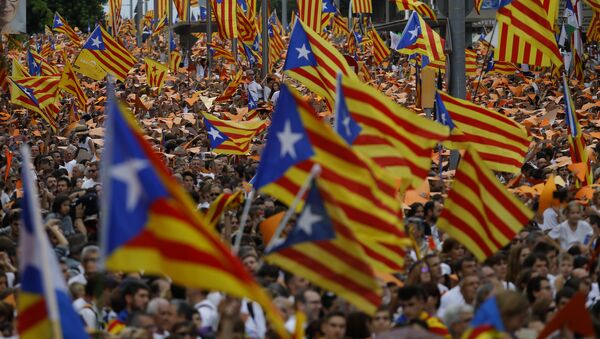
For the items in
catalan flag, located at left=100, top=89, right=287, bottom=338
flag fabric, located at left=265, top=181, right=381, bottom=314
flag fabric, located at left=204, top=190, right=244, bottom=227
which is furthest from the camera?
flag fabric, located at left=204, top=190, right=244, bottom=227

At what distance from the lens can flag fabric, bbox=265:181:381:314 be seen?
27.1 ft

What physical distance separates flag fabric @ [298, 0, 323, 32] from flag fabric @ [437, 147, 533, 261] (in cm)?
2209

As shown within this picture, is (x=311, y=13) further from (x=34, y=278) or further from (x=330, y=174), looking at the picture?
(x=34, y=278)

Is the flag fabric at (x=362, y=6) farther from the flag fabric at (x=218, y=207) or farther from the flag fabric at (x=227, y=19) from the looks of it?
the flag fabric at (x=218, y=207)

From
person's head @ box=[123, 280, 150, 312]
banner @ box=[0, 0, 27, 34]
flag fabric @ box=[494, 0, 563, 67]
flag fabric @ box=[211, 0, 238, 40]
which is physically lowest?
flag fabric @ box=[211, 0, 238, 40]

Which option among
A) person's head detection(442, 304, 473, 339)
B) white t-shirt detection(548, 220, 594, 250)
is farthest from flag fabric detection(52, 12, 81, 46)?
person's head detection(442, 304, 473, 339)

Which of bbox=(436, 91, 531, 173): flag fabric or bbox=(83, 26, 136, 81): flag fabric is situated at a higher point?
bbox=(436, 91, 531, 173): flag fabric

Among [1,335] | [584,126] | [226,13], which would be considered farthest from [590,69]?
[1,335]

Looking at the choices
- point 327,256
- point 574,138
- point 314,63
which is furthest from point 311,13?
point 327,256

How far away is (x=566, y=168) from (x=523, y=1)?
2213 mm

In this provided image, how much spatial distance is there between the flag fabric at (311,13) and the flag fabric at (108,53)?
239 inches

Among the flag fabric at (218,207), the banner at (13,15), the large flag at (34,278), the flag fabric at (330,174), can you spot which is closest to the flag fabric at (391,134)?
the flag fabric at (330,174)

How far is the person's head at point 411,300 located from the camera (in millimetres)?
9977

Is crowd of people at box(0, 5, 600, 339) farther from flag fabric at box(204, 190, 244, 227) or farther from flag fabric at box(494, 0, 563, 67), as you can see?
flag fabric at box(494, 0, 563, 67)
